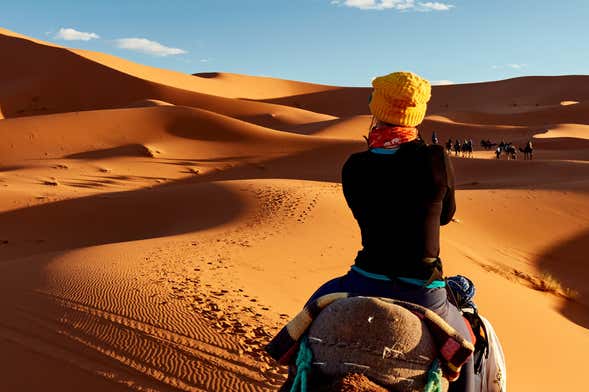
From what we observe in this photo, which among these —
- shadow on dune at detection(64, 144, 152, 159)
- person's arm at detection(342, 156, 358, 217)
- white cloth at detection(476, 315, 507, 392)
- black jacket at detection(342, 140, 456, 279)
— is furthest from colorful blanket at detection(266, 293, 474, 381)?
shadow on dune at detection(64, 144, 152, 159)

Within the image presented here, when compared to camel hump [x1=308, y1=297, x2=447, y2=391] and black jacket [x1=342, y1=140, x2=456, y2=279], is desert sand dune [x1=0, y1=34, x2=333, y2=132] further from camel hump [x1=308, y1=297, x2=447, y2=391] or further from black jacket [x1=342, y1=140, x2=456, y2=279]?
camel hump [x1=308, y1=297, x2=447, y2=391]

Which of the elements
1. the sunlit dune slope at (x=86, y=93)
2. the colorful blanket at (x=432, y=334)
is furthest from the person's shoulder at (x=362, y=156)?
the sunlit dune slope at (x=86, y=93)

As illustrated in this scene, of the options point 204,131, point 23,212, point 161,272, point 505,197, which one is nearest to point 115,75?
point 204,131

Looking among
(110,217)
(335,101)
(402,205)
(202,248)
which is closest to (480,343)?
(402,205)

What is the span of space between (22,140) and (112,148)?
4.19m

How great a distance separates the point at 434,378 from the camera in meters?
2.38

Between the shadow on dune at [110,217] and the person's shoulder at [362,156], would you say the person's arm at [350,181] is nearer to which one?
the person's shoulder at [362,156]

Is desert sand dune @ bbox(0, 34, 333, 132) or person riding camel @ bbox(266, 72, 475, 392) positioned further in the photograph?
desert sand dune @ bbox(0, 34, 333, 132)

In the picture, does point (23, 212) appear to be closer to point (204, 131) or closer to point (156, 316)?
point (156, 316)

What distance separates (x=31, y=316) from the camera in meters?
5.82

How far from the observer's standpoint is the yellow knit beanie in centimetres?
281

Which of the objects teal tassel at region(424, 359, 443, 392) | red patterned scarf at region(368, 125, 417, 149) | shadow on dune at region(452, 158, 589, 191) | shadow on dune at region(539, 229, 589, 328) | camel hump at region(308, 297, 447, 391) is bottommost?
shadow on dune at region(539, 229, 589, 328)

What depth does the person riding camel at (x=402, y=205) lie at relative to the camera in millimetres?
2697

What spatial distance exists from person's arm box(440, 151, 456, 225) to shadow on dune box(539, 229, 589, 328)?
286 inches
